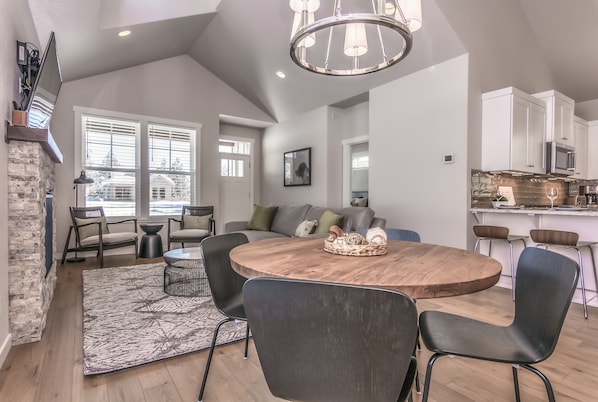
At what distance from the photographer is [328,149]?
18.3 ft

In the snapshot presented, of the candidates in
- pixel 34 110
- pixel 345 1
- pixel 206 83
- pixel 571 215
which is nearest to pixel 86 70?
pixel 206 83

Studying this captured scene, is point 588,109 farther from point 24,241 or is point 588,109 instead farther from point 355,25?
point 24,241

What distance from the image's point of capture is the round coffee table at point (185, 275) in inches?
125

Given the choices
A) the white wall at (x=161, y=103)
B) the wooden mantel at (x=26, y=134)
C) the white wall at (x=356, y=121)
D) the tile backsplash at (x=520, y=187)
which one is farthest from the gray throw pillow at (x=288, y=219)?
the wooden mantel at (x=26, y=134)

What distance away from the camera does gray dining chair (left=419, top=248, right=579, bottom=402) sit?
3.54 ft

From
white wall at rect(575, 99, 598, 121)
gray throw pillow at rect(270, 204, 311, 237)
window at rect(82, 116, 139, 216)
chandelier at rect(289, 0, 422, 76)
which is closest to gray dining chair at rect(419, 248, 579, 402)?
chandelier at rect(289, 0, 422, 76)

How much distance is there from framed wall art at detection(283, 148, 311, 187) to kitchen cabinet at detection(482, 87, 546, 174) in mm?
2927

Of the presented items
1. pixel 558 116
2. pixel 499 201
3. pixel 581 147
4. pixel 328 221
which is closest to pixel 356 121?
pixel 328 221

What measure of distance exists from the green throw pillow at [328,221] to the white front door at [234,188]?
3.17m

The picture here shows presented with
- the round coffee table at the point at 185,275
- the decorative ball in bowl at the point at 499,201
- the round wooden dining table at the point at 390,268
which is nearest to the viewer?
the round wooden dining table at the point at 390,268

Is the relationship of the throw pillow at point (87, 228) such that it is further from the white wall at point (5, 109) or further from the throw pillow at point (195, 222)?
the white wall at point (5, 109)

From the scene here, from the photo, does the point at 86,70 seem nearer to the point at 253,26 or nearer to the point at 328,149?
the point at 253,26

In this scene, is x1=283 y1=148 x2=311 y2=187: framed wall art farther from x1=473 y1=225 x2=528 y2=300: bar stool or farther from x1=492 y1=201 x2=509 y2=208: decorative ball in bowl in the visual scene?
x1=473 y1=225 x2=528 y2=300: bar stool

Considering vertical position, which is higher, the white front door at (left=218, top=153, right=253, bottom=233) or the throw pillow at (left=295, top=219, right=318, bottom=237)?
the white front door at (left=218, top=153, right=253, bottom=233)
